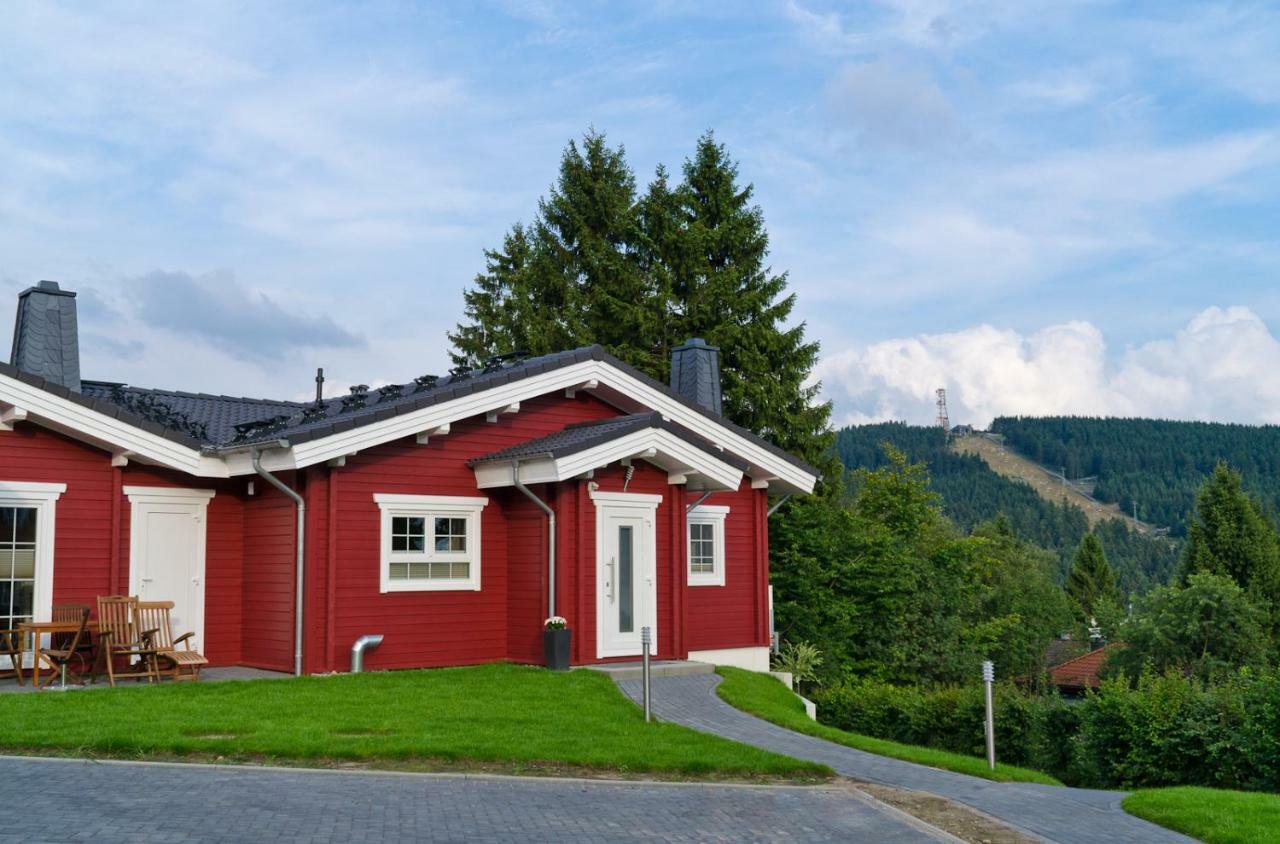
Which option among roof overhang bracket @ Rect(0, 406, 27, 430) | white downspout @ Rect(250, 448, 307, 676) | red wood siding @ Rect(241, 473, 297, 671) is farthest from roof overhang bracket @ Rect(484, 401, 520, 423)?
roof overhang bracket @ Rect(0, 406, 27, 430)

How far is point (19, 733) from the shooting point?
9.83 metres

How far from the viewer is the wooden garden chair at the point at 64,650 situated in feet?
42.9

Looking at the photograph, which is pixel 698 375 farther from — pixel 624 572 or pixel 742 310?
pixel 742 310

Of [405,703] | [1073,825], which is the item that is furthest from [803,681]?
[1073,825]

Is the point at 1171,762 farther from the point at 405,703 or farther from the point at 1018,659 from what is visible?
the point at 1018,659

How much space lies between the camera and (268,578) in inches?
609

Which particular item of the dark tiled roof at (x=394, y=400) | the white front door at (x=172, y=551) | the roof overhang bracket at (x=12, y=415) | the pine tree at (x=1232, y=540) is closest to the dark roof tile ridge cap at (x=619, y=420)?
the dark tiled roof at (x=394, y=400)

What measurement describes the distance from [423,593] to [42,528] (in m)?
4.67

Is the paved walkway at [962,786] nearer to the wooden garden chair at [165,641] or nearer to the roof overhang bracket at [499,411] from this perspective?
the roof overhang bracket at [499,411]

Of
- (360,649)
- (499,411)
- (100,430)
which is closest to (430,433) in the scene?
(499,411)

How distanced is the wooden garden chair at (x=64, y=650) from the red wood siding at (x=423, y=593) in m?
2.73

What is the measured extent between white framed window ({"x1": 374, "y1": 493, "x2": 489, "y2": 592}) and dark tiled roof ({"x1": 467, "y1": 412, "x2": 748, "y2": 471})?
2.62 feet

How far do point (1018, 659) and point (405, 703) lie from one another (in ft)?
137

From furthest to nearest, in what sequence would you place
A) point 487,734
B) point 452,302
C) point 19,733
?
point 452,302, point 487,734, point 19,733
